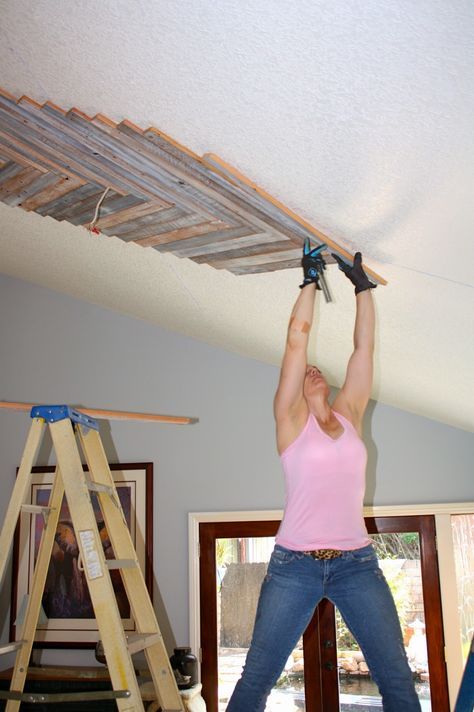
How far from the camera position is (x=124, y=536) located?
9.44ft

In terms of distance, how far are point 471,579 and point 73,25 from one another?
3932 mm

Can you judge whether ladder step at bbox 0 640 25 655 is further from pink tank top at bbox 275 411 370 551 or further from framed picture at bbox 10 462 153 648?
framed picture at bbox 10 462 153 648

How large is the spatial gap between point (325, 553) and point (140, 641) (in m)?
1.01

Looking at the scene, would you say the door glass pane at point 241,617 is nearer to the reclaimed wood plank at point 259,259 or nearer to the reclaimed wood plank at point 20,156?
the reclaimed wood plank at point 259,259

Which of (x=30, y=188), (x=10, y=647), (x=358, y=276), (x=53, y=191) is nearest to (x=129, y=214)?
(x=53, y=191)

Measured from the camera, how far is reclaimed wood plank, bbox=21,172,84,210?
2.68 m

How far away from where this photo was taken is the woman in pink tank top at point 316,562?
1.95 meters

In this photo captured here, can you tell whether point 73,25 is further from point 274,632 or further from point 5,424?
point 5,424

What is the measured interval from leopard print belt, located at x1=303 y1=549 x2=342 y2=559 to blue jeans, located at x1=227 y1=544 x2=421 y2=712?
1 centimetres

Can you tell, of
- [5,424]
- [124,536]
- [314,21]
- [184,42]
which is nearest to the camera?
[314,21]

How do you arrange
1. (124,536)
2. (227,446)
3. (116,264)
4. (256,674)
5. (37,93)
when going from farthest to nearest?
(227,446) < (116,264) < (124,536) < (37,93) < (256,674)

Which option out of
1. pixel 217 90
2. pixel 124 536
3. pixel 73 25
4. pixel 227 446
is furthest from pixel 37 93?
pixel 227 446

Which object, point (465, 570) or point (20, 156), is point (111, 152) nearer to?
point (20, 156)

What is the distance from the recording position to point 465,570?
14.9 ft
